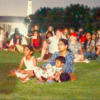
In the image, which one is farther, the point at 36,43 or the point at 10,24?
the point at 10,24

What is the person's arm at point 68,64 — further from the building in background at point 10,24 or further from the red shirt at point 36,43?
the building in background at point 10,24

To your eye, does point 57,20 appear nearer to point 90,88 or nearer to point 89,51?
point 89,51

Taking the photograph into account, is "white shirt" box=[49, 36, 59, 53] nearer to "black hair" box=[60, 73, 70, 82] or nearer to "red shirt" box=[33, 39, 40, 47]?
"red shirt" box=[33, 39, 40, 47]

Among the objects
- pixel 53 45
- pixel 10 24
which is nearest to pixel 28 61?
pixel 53 45

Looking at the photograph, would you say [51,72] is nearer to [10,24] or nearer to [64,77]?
[64,77]

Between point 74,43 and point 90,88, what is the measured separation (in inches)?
162

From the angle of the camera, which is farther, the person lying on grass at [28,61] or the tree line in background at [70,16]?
the tree line in background at [70,16]

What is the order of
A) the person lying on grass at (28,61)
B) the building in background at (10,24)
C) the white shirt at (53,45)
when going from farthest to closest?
the building in background at (10,24) < the white shirt at (53,45) < the person lying on grass at (28,61)

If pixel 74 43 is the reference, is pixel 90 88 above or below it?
below

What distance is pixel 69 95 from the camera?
257 inches

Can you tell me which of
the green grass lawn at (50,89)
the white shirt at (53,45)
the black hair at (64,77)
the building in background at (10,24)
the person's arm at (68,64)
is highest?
Answer: the building in background at (10,24)

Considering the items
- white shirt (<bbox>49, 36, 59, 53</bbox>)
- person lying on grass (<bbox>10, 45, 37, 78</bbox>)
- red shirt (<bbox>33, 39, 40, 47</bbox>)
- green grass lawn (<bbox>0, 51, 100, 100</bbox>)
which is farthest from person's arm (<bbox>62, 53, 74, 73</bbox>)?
red shirt (<bbox>33, 39, 40, 47</bbox>)

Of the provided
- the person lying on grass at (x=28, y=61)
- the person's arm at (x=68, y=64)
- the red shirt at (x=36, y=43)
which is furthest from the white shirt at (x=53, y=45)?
the person's arm at (x=68, y=64)

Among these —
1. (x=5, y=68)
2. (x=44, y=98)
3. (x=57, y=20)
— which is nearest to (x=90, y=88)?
(x=44, y=98)
